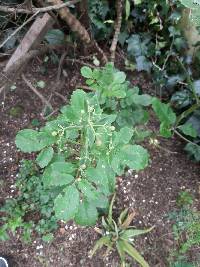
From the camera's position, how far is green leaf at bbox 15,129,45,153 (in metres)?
1.57

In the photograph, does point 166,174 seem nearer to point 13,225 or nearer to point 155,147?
point 155,147

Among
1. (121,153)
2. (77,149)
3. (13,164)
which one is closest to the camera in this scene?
(121,153)

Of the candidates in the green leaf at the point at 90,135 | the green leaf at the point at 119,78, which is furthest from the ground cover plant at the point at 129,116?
the green leaf at the point at 90,135

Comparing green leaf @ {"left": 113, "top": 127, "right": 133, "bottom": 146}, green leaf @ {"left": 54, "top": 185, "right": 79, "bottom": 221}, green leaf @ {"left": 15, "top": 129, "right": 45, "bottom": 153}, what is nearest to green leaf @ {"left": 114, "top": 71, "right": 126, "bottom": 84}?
green leaf @ {"left": 113, "top": 127, "right": 133, "bottom": 146}

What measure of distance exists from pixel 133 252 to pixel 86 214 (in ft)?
2.94

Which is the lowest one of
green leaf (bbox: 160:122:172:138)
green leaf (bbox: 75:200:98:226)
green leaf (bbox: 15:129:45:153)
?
green leaf (bbox: 160:122:172:138)

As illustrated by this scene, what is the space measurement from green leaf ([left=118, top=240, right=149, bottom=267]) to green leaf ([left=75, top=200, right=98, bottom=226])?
0.86 m

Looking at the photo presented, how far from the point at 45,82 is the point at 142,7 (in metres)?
0.87

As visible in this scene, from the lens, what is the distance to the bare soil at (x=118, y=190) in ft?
8.14

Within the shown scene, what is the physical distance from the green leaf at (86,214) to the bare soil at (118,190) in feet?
3.00

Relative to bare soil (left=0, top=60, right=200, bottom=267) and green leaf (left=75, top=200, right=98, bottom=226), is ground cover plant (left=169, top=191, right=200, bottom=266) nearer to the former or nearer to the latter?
→ bare soil (left=0, top=60, right=200, bottom=267)

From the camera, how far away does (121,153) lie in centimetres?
151

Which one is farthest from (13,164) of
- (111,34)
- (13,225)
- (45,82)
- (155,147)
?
(111,34)

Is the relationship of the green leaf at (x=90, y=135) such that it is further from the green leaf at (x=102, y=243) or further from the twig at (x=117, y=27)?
the twig at (x=117, y=27)
